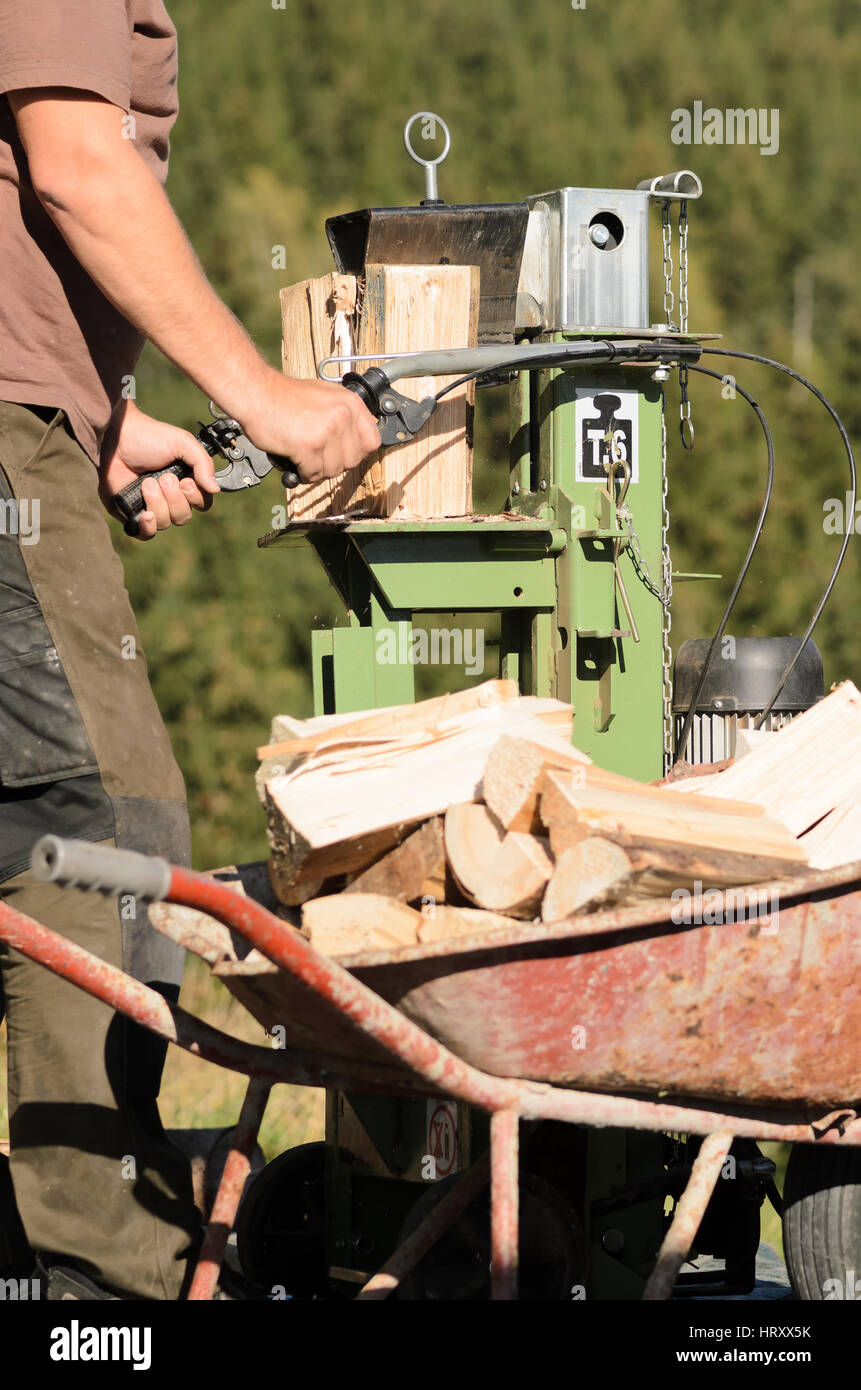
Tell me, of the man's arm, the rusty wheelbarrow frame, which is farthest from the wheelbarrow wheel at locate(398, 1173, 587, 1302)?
the man's arm

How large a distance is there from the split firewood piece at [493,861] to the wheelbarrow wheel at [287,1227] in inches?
49.1

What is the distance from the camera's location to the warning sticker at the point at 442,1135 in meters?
2.79

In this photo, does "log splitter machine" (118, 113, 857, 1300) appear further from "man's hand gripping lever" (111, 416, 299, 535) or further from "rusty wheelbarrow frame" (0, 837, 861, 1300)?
"rusty wheelbarrow frame" (0, 837, 861, 1300)

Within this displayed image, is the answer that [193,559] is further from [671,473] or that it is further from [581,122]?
[581,122]

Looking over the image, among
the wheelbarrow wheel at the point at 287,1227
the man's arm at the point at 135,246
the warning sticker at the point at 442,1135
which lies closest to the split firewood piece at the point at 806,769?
the warning sticker at the point at 442,1135

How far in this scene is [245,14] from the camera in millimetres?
7906

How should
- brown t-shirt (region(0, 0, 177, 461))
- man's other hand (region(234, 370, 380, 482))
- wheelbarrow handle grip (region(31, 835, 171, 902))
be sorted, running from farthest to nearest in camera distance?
man's other hand (region(234, 370, 380, 482))
brown t-shirt (region(0, 0, 177, 461))
wheelbarrow handle grip (region(31, 835, 171, 902))

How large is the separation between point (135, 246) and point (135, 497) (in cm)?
63

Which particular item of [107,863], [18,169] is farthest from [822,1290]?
[18,169]

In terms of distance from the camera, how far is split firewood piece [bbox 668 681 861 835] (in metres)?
2.38

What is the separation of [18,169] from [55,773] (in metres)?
0.94

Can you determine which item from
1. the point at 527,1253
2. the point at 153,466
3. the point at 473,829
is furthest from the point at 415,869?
the point at 153,466

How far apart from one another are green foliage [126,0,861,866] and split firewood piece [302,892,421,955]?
526 cm

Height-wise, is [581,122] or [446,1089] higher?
[581,122]
